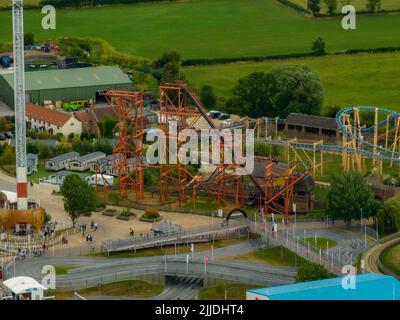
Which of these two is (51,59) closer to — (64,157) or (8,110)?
(8,110)

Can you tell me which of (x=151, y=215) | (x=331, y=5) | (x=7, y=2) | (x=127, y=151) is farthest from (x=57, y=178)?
(x=7, y=2)

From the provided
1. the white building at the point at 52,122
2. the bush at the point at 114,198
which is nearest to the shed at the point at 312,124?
the white building at the point at 52,122

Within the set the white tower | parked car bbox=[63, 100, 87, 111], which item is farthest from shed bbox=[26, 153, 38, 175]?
parked car bbox=[63, 100, 87, 111]

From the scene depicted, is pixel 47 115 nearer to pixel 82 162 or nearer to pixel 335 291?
pixel 82 162

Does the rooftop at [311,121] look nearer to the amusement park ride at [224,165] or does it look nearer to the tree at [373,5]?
the amusement park ride at [224,165]

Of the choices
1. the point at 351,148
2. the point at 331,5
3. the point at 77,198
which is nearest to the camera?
the point at 77,198
